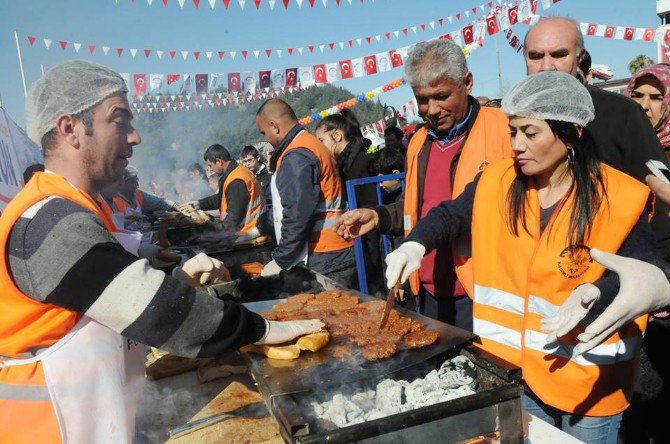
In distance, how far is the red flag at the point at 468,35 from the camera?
41.8 feet

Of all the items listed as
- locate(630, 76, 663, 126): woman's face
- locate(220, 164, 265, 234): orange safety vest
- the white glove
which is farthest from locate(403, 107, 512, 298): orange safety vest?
locate(220, 164, 265, 234): orange safety vest

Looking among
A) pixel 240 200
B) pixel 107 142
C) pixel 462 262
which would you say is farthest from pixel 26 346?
pixel 240 200

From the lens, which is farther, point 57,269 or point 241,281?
point 241,281

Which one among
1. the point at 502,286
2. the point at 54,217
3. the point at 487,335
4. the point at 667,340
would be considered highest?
the point at 54,217

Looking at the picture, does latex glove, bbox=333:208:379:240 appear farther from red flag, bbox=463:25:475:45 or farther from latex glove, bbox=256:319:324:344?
red flag, bbox=463:25:475:45

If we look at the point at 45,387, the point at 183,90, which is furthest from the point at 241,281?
the point at 183,90

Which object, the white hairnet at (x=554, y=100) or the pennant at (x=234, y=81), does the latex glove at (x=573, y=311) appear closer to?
the white hairnet at (x=554, y=100)

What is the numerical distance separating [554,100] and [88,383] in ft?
7.18

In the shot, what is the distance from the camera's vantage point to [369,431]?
1.51 m

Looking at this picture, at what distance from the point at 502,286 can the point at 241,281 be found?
6.53 feet

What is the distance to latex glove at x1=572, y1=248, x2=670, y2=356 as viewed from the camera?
1688mm

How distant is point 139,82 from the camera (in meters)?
15.4

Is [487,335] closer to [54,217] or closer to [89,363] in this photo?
[89,363]

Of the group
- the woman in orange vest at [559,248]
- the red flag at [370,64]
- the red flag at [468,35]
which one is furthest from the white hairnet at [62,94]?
the red flag at [370,64]
